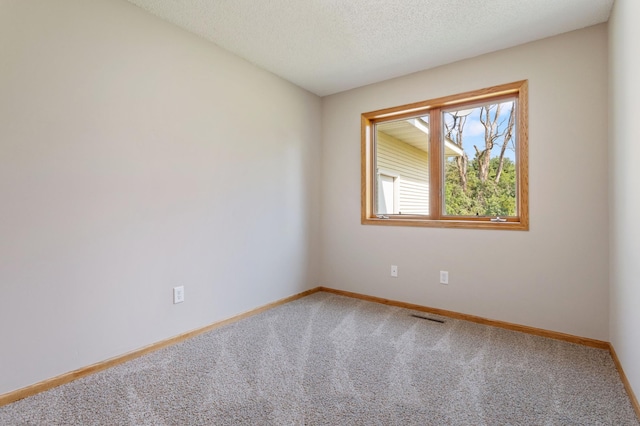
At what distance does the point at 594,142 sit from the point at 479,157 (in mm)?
821

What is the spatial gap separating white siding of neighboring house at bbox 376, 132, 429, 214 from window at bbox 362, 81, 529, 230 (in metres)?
0.01

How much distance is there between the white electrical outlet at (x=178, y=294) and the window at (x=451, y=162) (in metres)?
1.97

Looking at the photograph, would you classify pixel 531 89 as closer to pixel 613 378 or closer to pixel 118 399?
pixel 613 378

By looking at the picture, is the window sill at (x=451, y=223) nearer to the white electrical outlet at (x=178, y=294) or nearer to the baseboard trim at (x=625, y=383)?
the baseboard trim at (x=625, y=383)

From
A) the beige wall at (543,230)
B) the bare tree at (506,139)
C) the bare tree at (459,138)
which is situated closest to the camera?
the beige wall at (543,230)

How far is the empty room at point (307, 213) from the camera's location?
172 cm

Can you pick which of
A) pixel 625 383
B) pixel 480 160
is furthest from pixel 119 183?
pixel 625 383

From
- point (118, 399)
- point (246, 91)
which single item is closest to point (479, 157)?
point (246, 91)

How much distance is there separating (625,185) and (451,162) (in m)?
1.43

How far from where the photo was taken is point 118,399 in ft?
5.60

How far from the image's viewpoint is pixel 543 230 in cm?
255

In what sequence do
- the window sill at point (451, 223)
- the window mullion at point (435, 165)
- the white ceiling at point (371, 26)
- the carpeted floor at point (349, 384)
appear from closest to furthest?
1. the carpeted floor at point (349, 384)
2. the white ceiling at point (371, 26)
3. the window sill at point (451, 223)
4. the window mullion at point (435, 165)

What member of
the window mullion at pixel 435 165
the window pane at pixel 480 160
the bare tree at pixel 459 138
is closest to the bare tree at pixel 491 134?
the window pane at pixel 480 160

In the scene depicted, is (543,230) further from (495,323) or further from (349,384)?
(349,384)
